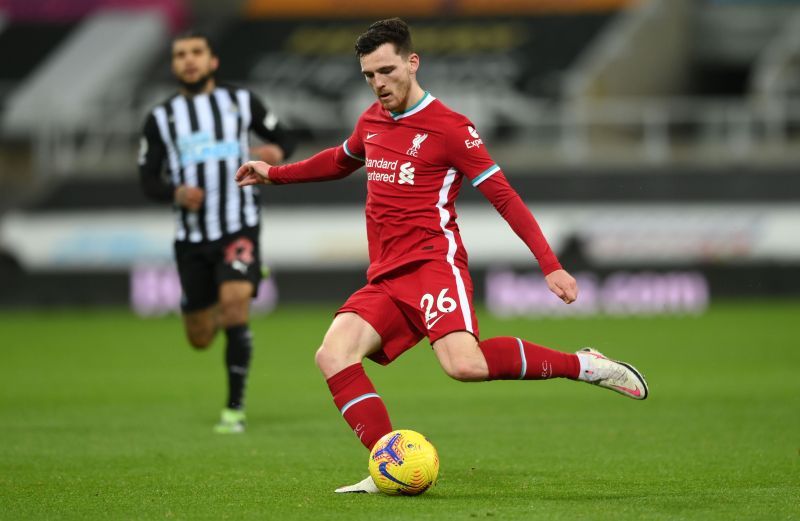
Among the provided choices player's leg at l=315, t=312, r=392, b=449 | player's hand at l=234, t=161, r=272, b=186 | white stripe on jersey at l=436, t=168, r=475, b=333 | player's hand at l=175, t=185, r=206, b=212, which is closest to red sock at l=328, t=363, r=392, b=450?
player's leg at l=315, t=312, r=392, b=449

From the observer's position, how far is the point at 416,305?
5.83 meters

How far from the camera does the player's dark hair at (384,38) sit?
18.9 feet

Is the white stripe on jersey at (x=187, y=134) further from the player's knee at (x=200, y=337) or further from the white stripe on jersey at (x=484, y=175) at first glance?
the white stripe on jersey at (x=484, y=175)

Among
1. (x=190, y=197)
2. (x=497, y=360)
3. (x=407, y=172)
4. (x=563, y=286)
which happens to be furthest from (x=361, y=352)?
(x=190, y=197)

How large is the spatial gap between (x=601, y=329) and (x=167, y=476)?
9.55 meters

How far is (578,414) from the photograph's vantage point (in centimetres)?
856

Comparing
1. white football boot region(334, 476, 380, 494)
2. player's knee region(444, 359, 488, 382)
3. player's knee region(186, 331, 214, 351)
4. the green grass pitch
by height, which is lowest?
the green grass pitch

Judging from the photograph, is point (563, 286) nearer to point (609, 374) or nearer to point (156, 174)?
point (609, 374)

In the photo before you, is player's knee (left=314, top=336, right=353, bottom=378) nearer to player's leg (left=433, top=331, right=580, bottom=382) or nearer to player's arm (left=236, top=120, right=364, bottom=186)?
player's leg (left=433, top=331, right=580, bottom=382)

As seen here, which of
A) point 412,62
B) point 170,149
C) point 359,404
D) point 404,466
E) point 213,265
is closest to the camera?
point 404,466

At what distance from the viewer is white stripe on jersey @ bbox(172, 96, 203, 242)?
8.44 meters

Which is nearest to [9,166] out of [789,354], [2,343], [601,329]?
[2,343]

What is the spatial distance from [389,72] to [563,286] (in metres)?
1.12

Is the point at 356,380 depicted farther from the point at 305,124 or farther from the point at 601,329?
the point at 305,124
